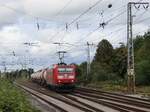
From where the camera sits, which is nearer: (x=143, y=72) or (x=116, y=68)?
(x=143, y=72)

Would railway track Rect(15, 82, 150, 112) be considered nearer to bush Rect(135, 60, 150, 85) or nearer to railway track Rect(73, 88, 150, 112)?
railway track Rect(73, 88, 150, 112)

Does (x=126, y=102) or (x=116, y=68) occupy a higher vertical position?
(x=116, y=68)

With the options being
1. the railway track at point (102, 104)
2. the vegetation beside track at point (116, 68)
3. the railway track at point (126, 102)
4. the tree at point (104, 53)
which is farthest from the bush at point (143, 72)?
the tree at point (104, 53)

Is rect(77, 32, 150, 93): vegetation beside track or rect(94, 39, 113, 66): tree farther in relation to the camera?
rect(94, 39, 113, 66): tree

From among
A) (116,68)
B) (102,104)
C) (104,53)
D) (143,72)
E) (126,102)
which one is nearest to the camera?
(102,104)

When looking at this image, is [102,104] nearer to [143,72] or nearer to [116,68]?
[143,72]

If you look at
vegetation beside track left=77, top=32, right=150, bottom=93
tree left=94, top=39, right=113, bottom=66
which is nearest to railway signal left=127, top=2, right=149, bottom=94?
vegetation beside track left=77, top=32, right=150, bottom=93

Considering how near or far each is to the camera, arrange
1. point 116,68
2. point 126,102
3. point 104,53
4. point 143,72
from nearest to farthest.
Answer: point 126,102 < point 143,72 < point 116,68 < point 104,53

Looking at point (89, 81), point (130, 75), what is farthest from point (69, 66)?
point (89, 81)

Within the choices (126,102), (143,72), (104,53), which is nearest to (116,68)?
(104,53)

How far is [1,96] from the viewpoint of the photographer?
2261 cm

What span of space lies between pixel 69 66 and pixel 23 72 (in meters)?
129

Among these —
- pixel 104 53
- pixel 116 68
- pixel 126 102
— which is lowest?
pixel 126 102

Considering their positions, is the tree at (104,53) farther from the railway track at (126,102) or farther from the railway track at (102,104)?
the railway track at (102,104)
